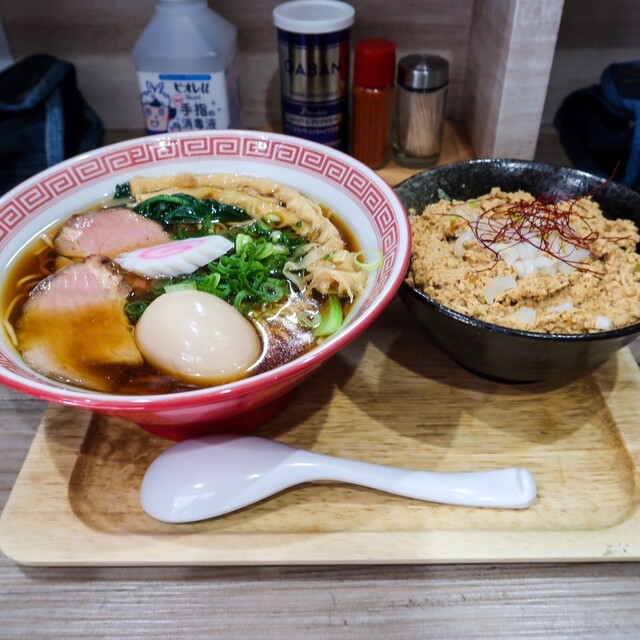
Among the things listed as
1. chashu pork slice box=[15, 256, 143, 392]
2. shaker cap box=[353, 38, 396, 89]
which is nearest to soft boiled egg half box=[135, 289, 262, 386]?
chashu pork slice box=[15, 256, 143, 392]

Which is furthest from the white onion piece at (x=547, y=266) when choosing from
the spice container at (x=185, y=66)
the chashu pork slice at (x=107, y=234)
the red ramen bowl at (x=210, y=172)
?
the spice container at (x=185, y=66)

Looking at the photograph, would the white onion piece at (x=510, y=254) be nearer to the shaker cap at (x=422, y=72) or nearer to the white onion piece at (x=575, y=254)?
the white onion piece at (x=575, y=254)

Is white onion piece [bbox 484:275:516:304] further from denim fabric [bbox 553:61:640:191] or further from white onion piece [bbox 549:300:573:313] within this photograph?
denim fabric [bbox 553:61:640:191]

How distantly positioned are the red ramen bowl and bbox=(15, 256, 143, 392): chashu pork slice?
0.04 meters

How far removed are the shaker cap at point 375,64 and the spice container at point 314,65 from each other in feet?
0.13

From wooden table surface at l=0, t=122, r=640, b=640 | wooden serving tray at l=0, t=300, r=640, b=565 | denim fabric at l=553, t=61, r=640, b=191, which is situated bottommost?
wooden table surface at l=0, t=122, r=640, b=640

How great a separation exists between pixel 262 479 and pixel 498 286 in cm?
56

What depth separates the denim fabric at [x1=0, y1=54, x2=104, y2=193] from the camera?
1.65 meters

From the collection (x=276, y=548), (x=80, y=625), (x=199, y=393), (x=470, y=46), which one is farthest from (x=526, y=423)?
(x=470, y=46)

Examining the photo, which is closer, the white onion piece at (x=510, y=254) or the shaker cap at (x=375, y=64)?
the white onion piece at (x=510, y=254)

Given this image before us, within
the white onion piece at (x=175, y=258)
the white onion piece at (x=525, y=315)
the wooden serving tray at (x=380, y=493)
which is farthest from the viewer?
the white onion piece at (x=175, y=258)

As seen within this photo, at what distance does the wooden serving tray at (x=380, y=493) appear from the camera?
924 millimetres

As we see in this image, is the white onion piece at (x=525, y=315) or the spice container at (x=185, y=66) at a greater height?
the spice container at (x=185, y=66)

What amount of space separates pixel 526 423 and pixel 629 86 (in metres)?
1.20
